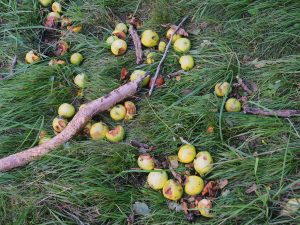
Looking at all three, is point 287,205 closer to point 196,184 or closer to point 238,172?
point 238,172

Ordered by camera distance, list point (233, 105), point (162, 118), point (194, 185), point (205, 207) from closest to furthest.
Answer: point (205, 207)
point (194, 185)
point (233, 105)
point (162, 118)

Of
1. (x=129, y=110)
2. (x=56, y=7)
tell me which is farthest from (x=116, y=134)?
(x=56, y=7)

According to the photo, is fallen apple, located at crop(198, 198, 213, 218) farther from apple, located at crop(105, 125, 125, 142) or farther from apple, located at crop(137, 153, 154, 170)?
apple, located at crop(105, 125, 125, 142)

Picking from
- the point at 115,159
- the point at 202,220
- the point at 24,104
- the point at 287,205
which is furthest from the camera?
the point at 24,104

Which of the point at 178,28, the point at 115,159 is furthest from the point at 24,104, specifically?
the point at 178,28

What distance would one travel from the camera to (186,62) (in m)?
3.93

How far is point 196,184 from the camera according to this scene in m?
3.22

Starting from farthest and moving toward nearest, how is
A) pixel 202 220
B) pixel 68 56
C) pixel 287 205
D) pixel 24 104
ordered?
1. pixel 68 56
2. pixel 24 104
3. pixel 202 220
4. pixel 287 205

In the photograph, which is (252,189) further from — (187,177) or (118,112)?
(118,112)

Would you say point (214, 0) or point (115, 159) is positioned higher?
point (214, 0)

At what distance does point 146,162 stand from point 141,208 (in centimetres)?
39

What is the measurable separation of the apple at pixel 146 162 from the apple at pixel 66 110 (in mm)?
910

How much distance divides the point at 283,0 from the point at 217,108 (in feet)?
4.56

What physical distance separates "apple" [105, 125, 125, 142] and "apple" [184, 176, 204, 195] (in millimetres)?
797
